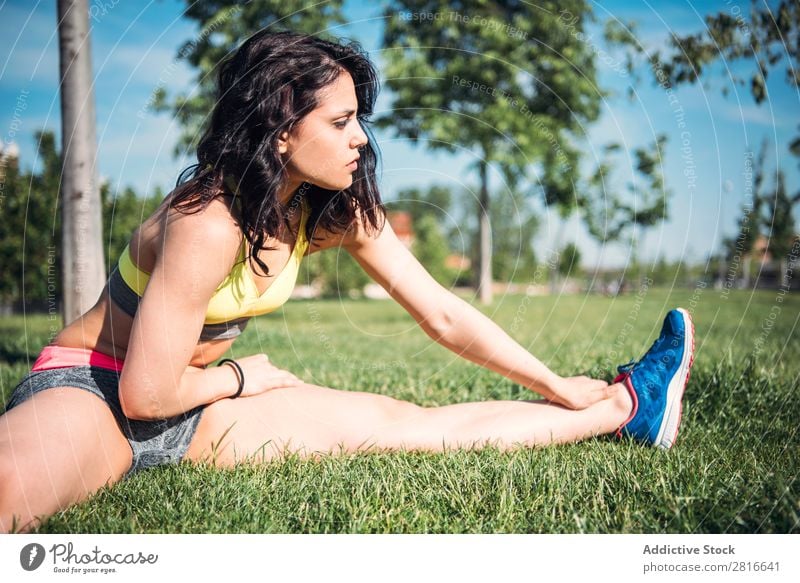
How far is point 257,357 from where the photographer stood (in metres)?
2.46

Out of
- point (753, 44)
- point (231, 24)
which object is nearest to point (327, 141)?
point (753, 44)

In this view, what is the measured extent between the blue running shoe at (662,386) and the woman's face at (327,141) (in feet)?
4.54

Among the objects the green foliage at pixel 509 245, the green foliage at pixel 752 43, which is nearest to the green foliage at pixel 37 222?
the green foliage at pixel 752 43

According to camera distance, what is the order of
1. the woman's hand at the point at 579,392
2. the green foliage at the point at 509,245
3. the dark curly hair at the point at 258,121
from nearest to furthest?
the dark curly hair at the point at 258,121 < the woman's hand at the point at 579,392 < the green foliage at the point at 509,245

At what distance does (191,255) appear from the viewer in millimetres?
1875

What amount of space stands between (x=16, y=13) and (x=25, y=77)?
0.87 ft

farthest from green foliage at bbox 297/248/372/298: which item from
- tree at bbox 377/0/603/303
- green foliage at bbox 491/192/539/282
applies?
tree at bbox 377/0/603/303

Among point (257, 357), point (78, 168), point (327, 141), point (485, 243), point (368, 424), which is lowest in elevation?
point (368, 424)

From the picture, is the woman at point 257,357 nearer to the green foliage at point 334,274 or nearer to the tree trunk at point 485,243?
the tree trunk at point 485,243

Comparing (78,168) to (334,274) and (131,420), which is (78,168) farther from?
(334,274)

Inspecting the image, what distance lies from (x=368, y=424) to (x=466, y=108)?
9.98 m

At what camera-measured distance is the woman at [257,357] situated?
6.17ft
